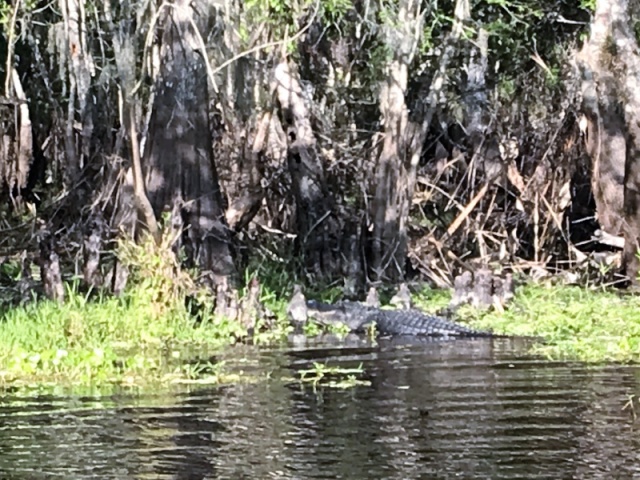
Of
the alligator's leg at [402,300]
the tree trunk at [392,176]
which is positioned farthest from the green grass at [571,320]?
the tree trunk at [392,176]

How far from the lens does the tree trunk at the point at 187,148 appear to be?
14.1 m

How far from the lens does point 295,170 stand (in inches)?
703

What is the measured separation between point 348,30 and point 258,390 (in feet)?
41.3

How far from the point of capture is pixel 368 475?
5617mm

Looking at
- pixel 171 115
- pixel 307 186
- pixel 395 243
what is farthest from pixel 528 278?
pixel 171 115

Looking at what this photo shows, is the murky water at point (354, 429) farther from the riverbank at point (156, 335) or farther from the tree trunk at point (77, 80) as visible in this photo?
the tree trunk at point (77, 80)

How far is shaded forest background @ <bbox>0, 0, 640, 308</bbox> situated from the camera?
14438 mm

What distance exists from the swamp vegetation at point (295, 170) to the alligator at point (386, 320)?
0.53 metres

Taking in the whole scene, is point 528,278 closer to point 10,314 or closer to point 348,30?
point 348,30

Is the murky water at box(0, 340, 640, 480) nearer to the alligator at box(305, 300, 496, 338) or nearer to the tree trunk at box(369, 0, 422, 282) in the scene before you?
the alligator at box(305, 300, 496, 338)

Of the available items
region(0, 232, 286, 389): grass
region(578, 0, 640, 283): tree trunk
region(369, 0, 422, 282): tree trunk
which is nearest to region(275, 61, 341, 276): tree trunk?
region(369, 0, 422, 282): tree trunk

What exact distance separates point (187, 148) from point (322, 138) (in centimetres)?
461

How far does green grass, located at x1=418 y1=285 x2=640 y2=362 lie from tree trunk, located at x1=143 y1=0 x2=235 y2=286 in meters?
2.93

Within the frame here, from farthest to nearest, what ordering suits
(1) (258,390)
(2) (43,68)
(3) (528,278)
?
(2) (43,68), (3) (528,278), (1) (258,390)
